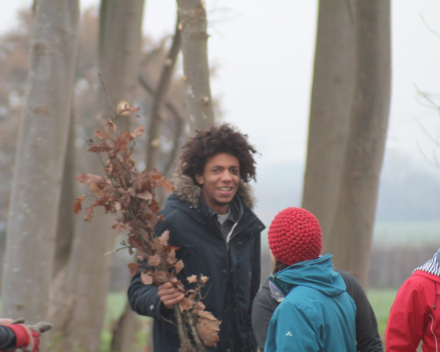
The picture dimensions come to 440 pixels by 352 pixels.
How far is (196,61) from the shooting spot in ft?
14.4

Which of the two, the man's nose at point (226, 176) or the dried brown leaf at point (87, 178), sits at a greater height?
the man's nose at point (226, 176)

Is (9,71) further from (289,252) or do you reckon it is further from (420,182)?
(289,252)

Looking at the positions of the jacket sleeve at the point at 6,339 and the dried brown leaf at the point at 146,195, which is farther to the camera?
the dried brown leaf at the point at 146,195

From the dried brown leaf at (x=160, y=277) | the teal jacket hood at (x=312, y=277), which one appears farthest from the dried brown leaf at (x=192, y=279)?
the teal jacket hood at (x=312, y=277)

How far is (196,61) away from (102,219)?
3658mm

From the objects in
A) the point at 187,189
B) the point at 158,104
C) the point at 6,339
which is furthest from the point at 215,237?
the point at 158,104

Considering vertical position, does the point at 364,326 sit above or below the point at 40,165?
below

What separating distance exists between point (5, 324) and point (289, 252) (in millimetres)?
1555

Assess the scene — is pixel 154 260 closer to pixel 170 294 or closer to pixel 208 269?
pixel 170 294

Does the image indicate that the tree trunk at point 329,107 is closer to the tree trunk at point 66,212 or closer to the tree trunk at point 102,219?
the tree trunk at point 102,219

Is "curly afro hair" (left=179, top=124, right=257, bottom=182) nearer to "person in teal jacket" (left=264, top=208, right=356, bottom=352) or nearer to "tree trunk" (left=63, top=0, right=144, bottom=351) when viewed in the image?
"person in teal jacket" (left=264, top=208, right=356, bottom=352)

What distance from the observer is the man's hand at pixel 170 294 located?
306cm

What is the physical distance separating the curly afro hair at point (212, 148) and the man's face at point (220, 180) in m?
0.03

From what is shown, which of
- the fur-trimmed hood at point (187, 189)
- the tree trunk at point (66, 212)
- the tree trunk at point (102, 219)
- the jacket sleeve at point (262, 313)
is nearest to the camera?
the jacket sleeve at point (262, 313)
